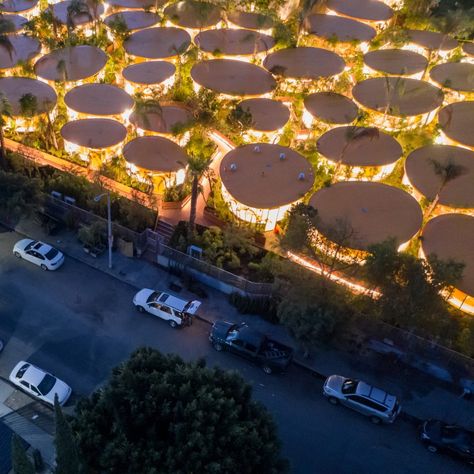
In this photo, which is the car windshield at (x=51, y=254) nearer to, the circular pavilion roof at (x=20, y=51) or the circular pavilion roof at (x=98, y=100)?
the circular pavilion roof at (x=98, y=100)

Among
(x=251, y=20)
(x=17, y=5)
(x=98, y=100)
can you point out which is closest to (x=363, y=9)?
(x=251, y=20)

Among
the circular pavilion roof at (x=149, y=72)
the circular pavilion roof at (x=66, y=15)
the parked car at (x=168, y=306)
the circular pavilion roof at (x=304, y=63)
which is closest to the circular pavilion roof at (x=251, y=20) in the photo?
the circular pavilion roof at (x=304, y=63)

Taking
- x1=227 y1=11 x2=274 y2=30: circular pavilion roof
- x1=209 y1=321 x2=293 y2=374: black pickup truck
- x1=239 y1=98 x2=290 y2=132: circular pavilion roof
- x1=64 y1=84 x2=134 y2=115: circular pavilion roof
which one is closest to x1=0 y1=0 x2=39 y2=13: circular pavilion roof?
x1=64 y1=84 x2=134 y2=115: circular pavilion roof

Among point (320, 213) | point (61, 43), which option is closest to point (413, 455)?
point (320, 213)

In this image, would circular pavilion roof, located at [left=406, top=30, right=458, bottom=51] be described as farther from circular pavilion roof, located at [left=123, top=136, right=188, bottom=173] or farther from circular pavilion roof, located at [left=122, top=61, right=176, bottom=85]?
circular pavilion roof, located at [left=123, top=136, right=188, bottom=173]

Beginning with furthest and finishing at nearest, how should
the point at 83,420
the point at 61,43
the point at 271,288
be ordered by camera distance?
the point at 61,43 → the point at 271,288 → the point at 83,420

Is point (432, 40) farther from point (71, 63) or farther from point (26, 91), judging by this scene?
point (26, 91)

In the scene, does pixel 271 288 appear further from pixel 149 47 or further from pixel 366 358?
pixel 149 47
